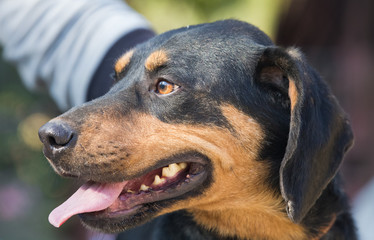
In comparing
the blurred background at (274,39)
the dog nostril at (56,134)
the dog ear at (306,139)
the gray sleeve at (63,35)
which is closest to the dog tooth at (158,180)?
the dog nostril at (56,134)

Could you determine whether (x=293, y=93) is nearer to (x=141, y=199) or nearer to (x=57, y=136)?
(x=141, y=199)

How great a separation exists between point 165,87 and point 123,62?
474 millimetres

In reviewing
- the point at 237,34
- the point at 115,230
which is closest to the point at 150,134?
the point at 115,230

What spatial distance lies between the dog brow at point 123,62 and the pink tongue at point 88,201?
0.78 metres

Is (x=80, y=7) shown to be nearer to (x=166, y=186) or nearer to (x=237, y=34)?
(x=237, y=34)

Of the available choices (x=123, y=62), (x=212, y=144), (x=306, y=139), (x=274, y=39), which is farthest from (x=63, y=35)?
(x=274, y=39)

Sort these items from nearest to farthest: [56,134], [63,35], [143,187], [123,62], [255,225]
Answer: [56,134] → [143,187] → [255,225] → [123,62] → [63,35]

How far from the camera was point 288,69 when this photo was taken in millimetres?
2877

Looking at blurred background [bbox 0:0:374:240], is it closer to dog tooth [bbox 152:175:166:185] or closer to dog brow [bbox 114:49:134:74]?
Answer: dog brow [bbox 114:49:134:74]

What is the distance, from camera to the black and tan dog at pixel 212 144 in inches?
108

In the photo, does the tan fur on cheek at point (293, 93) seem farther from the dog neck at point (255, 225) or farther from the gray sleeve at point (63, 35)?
the gray sleeve at point (63, 35)

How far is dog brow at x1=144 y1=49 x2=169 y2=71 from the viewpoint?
2971 mm

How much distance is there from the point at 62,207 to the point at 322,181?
4.44 feet

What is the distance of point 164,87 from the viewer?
2949 mm
